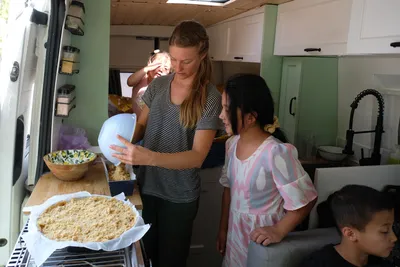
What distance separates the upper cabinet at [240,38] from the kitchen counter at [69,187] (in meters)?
1.60

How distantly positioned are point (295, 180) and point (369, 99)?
108 centimetres

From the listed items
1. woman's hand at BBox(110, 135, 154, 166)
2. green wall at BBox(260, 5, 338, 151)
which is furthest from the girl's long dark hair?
green wall at BBox(260, 5, 338, 151)

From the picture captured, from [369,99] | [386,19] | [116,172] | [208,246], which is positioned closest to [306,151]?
[369,99]

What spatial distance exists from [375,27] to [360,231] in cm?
81

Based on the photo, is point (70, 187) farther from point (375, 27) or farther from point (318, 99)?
point (318, 99)

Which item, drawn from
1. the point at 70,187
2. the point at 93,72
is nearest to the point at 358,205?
the point at 70,187

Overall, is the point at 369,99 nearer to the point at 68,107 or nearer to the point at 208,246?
the point at 208,246

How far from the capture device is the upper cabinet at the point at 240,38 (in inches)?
101

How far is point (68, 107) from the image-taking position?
1.49m

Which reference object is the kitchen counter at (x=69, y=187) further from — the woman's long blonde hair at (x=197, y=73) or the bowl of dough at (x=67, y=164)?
the woman's long blonde hair at (x=197, y=73)

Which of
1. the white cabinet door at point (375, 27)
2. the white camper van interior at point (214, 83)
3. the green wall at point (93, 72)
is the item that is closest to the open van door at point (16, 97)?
the white camper van interior at point (214, 83)

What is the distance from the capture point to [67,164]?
4.21 feet

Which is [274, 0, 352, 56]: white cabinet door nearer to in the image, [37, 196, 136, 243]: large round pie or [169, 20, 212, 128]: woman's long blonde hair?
[169, 20, 212, 128]: woman's long blonde hair

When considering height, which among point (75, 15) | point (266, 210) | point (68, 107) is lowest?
point (266, 210)
